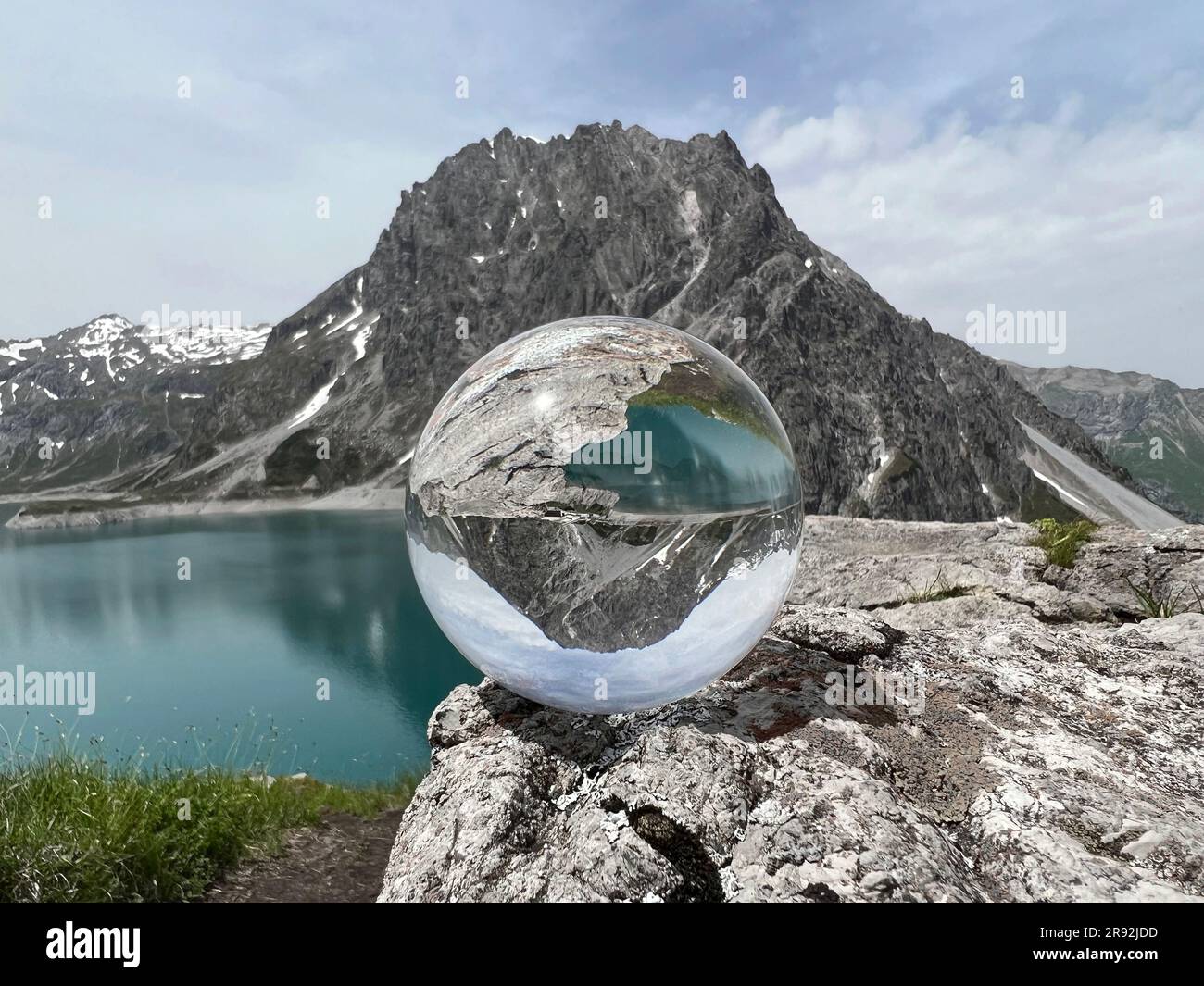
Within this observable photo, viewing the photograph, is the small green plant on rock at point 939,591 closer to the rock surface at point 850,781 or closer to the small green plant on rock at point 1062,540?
the small green plant on rock at point 1062,540

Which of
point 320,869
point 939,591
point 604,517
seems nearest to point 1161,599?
point 939,591

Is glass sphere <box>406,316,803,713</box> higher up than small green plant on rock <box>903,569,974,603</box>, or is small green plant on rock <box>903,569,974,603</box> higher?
glass sphere <box>406,316,803,713</box>

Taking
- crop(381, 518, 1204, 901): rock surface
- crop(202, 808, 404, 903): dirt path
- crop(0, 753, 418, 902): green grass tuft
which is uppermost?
crop(381, 518, 1204, 901): rock surface

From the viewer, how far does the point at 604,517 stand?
14.4ft

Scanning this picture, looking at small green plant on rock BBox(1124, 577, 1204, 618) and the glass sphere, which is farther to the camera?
small green plant on rock BBox(1124, 577, 1204, 618)

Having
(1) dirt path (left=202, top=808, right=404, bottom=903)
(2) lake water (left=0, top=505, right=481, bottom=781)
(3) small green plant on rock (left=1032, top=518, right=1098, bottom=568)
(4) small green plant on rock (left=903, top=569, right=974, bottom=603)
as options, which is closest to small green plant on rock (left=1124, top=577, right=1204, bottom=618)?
(3) small green plant on rock (left=1032, top=518, right=1098, bottom=568)

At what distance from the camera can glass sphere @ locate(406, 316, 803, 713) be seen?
401 centimetres

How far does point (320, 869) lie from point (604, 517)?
379 cm

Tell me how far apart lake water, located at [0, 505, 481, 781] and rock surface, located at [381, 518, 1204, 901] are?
474 cm

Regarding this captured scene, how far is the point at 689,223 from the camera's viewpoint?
7795 inches

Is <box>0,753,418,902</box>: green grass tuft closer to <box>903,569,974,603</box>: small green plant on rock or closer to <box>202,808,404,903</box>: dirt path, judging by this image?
<box>202,808,404,903</box>: dirt path

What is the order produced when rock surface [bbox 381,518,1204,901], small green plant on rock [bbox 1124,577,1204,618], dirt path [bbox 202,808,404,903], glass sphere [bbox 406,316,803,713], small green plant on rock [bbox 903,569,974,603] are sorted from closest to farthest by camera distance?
1. rock surface [bbox 381,518,1204,901]
2. glass sphere [bbox 406,316,803,713]
3. dirt path [bbox 202,808,404,903]
4. small green plant on rock [bbox 1124,577,1204,618]
5. small green plant on rock [bbox 903,569,974,603]

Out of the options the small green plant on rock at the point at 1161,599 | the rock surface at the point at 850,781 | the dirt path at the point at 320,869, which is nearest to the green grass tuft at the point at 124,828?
the dirt path at the point at 320,869
